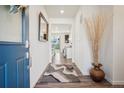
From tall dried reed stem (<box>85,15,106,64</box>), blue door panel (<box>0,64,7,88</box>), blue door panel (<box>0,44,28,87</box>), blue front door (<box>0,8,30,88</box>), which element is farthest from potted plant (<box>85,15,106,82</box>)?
blue door panel (<box>0,64,7,88</box>)

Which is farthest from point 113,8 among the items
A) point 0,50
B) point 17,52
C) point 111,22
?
point 0,50

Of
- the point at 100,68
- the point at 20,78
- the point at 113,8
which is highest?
the point at 113,8

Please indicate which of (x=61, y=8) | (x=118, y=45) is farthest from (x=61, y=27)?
(x=118, y=45)

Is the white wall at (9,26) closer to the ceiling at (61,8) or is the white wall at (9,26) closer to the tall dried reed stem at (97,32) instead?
the tall dried reed stem at (97,32)

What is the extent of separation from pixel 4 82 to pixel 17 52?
356mm

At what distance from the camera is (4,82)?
1150 mm

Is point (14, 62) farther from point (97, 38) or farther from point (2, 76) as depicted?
point (97, 38)

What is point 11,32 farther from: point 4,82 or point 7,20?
point 4,82

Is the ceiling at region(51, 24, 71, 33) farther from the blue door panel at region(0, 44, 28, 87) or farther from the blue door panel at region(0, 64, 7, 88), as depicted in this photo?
the blue door panel at region(0, 64, 7, 88)

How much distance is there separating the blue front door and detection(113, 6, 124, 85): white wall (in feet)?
7.77

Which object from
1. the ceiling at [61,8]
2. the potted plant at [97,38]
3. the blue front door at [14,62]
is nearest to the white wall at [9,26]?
the blue front door at [14,62]

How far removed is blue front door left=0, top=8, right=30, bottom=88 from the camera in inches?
44.4

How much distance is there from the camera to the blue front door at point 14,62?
3.70ft
